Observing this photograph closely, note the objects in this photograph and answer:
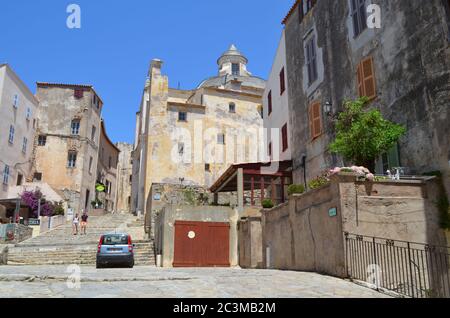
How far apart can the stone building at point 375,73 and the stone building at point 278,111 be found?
35.6 inches

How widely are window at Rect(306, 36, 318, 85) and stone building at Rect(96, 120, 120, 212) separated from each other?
33.3 meters

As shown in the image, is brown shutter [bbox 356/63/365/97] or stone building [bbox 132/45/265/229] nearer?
brown shutter [bbox 356/63/365/97]

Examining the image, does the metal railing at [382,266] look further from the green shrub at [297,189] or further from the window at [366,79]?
the window at [366,79]

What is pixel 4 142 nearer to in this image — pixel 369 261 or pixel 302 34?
pixel 302 34

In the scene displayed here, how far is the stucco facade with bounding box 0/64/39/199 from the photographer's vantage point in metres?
34.9

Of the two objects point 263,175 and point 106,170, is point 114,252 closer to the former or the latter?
point 263,175

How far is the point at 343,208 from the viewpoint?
10.3 meters

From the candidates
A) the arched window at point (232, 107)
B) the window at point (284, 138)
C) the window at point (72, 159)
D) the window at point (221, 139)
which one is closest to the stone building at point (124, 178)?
the window at point (72, 159)

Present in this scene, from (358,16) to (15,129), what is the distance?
102 ft

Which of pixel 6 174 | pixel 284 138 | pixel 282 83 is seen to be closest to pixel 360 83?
pixel 284 138

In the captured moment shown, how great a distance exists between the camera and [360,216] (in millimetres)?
10336

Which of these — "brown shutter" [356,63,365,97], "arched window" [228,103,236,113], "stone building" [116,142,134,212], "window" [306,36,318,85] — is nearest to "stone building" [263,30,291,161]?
"window" [306,36,318,85]

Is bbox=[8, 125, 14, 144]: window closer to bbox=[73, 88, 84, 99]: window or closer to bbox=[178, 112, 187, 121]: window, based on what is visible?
bbox=[73, 88, 84, 99]: window
